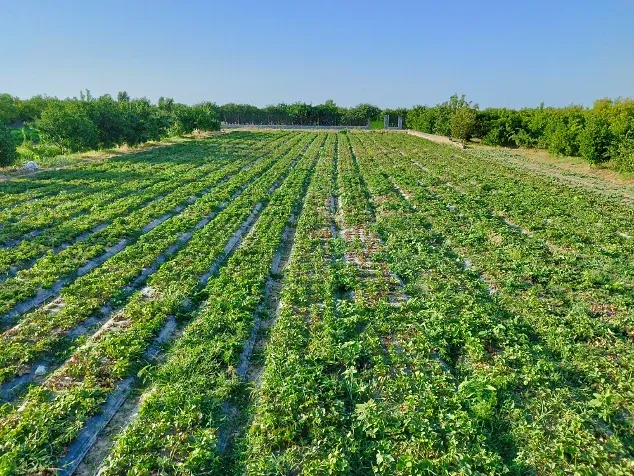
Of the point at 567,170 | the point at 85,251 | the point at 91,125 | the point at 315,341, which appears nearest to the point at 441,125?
the point at 567,170

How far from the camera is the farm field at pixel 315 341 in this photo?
4.49 meters

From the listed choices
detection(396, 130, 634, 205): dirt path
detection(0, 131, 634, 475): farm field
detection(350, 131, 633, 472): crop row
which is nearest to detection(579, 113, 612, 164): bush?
detection(396, 130, 634, 205): dirt path

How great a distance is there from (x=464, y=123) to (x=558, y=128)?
11.4 meters

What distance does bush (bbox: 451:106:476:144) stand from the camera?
129 ft

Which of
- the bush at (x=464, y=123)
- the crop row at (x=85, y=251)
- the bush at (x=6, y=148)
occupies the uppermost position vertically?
the bush at (x=464, y=123)

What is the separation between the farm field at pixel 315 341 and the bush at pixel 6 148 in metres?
10.3

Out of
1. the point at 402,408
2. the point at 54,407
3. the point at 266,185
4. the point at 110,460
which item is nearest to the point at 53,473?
the point at 110,460

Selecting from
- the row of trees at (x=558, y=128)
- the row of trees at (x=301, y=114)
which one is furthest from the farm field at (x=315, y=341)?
the row of trees at (x=301, y=114)

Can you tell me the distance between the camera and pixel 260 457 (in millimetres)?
4430

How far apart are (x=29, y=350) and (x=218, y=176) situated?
15.9 metres

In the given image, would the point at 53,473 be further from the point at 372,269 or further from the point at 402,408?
the point at 372,269

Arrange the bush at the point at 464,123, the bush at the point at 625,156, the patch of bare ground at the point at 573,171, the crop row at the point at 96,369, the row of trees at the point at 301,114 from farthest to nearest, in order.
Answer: the row of trees at the point at 301,114, the bush at the point at 464,123, the bush at the point at 625,156, the patch of bare ground at the point at 573,171, the crop row at the point at 96,369

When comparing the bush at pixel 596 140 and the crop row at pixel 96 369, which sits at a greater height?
the bush at pixel 596 140

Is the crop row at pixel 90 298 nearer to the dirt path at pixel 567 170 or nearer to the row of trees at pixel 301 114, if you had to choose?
the dirt path at pixel 567 170
